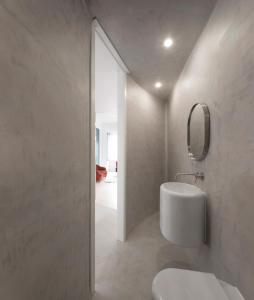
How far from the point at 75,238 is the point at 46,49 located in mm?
1143

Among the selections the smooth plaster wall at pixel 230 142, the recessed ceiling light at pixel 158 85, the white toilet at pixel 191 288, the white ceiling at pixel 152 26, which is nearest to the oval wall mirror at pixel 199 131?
the smooth plaster wall at pixel 230 142

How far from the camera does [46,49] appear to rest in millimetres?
717

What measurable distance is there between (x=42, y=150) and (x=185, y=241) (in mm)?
1345

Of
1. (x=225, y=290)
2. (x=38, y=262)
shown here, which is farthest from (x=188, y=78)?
(x=38, y=262)

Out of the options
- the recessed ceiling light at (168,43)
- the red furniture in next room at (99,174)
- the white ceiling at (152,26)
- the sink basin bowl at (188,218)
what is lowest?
the red furniture in next room at (99,174)

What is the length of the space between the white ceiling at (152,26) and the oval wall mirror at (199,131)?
74cm

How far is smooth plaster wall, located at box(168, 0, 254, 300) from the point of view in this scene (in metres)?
0.79

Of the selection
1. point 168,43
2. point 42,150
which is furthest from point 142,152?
point 42,150

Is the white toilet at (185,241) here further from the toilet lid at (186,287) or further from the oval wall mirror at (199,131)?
the oval wall mirror at (199,131)

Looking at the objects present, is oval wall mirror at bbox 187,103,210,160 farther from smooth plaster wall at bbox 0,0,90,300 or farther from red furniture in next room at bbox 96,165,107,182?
red furniture in next room at bbox 96,165,107,182

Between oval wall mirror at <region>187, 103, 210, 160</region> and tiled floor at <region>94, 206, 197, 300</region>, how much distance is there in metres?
1.09

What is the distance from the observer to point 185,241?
1276mm

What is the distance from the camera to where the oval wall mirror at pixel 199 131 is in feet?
4.22

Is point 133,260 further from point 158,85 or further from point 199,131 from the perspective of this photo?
point 158,85
